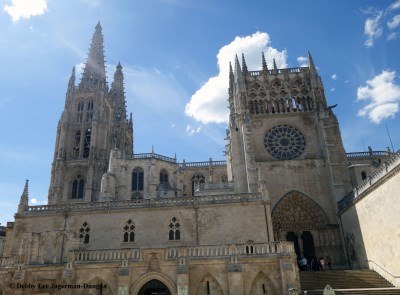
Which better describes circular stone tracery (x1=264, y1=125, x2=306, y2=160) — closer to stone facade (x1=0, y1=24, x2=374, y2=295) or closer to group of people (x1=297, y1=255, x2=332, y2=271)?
stone facade (x1=0, y1=24, x2=374, y2=295)

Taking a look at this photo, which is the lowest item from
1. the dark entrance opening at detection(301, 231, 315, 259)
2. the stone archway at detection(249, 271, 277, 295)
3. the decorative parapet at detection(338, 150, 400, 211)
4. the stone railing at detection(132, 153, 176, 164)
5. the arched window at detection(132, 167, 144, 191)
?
the stone archway at detection(249, 271, 277, 295)

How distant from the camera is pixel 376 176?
884 inches

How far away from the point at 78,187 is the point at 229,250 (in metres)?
35.0

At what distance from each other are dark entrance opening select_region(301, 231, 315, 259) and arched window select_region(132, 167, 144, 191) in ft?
66.3

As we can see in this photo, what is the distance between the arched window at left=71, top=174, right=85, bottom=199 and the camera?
48.5 meters

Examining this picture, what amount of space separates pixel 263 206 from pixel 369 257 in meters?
7.88

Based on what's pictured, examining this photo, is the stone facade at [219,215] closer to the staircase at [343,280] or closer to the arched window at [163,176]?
the arched window at [163,176]

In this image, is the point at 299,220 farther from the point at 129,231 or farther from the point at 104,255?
the point at 104,255

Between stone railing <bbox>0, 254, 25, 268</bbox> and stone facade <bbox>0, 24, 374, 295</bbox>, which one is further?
stone railing <bbox>0, 254, 25, 268</bbox>

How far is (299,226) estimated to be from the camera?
100 feet

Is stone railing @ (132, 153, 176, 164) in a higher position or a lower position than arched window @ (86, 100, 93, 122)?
lower

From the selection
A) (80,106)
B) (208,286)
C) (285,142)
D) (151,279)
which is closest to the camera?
(208,286)

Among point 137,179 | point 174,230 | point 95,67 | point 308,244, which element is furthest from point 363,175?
point 95,67

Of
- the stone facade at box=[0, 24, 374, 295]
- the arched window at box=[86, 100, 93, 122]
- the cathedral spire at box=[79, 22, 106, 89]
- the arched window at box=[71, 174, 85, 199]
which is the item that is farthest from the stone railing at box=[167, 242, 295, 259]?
the cathedral spire at box=[79, 22, 106, 89]
